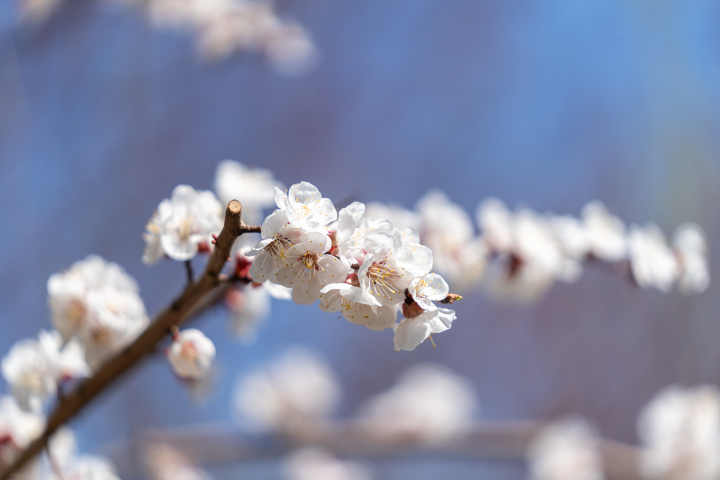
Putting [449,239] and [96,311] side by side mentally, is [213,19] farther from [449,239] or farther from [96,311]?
[96,311]

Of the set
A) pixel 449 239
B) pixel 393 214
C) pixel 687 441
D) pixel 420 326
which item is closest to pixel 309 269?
pixel 420 326

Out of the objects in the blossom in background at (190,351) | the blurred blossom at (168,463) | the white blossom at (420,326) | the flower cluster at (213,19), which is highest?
the flower cluster at (213,19)

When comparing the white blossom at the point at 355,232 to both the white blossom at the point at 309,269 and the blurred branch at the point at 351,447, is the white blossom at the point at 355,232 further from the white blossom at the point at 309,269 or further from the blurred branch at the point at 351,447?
the blurred branch at the point at 351,447

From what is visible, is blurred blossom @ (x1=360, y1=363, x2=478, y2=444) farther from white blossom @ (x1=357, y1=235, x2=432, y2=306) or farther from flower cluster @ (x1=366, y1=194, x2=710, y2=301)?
white blossom @ (x1=357, y1=235, x2=432, y2=306)

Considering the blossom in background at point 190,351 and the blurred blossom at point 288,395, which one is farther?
the blurred blossom at point 288,395

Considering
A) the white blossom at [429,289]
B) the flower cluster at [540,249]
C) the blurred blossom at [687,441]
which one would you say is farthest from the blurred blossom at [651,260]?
the white blossom at [429,289]
